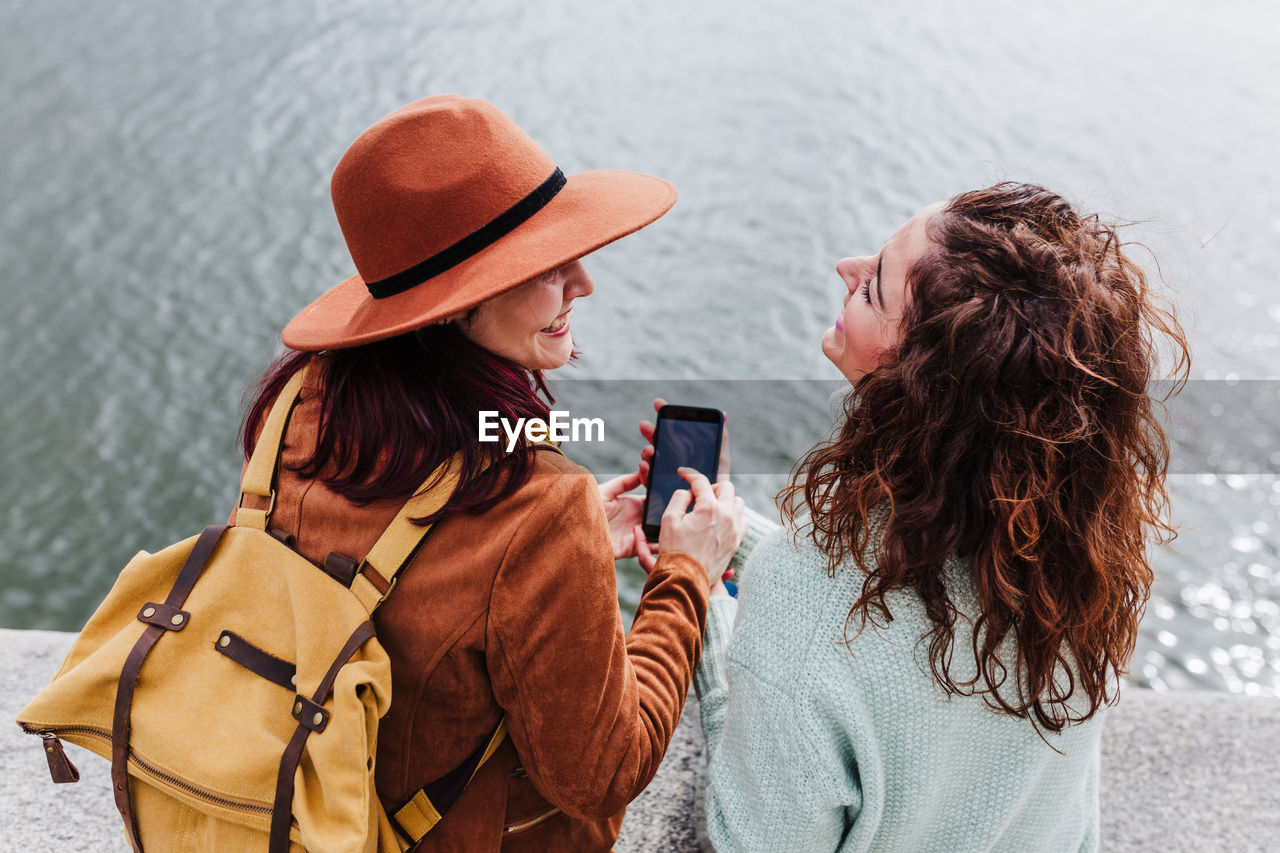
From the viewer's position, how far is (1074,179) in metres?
6.12

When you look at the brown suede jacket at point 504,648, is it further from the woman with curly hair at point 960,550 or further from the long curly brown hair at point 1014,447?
the long curly brown hair at point 1014,447

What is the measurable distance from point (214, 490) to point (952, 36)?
21.7 ft

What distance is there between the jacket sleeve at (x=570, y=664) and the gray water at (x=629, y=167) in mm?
2416

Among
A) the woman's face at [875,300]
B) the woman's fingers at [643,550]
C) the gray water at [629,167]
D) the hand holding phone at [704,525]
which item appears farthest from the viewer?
the gray water at [629,167]

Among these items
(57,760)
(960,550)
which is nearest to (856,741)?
(960,550)

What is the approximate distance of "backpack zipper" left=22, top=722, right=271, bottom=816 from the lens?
136cm

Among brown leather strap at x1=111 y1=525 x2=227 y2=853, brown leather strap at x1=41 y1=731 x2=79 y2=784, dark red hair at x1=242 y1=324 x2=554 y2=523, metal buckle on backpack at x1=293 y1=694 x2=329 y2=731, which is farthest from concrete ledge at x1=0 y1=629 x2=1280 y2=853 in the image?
dark red hair at x1=242 y1=324 x2=554 y2=523

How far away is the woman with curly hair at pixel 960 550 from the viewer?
1.39 metres

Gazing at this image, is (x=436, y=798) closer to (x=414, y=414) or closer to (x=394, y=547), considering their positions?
(x=394, y=547)

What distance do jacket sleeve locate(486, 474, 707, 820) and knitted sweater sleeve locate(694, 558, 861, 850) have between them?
0.14m

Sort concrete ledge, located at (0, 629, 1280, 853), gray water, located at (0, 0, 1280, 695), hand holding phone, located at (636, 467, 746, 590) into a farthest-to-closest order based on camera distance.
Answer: gray water, located at (0, 0, 1280, 695), concrete ledge, located at (0, 629, 1280, 853), hand holding phone, located at (636, 467, 746, 590)

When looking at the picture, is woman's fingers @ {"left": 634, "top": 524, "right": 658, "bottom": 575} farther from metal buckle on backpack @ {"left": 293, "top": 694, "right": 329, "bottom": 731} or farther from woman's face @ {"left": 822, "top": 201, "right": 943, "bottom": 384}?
metal buckle on backpack @ {"left": 293, "top": 694, "right": 329, "bottom": 731}

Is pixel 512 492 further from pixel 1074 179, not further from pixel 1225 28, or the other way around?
pixel 1225 28

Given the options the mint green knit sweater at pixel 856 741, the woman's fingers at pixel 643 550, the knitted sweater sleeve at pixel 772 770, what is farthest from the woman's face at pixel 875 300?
the woman's fingers at pixel 643 550
